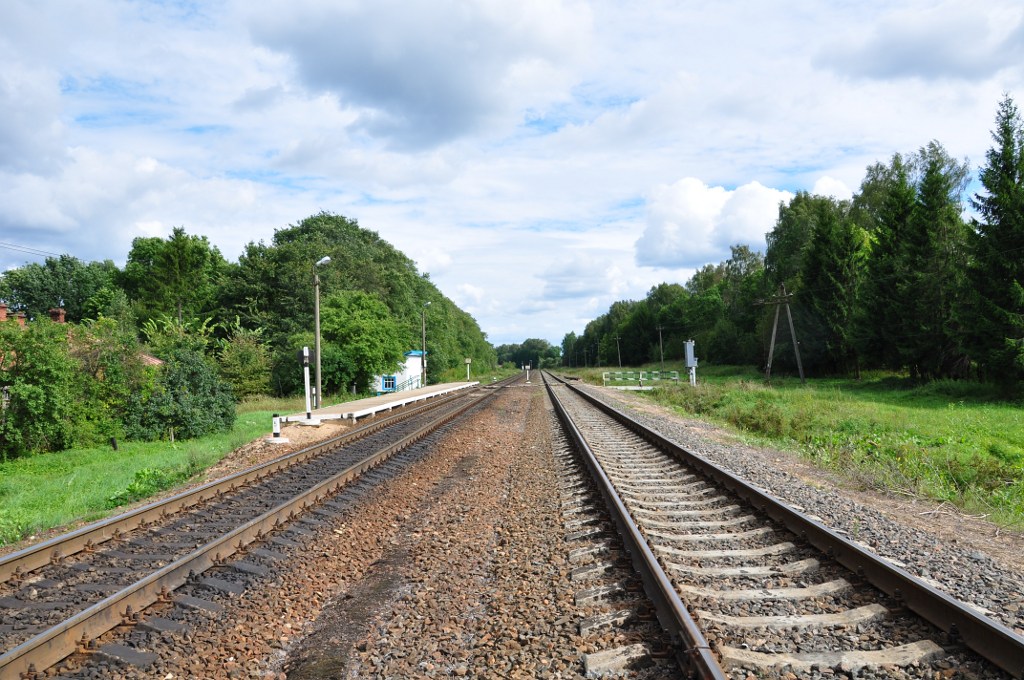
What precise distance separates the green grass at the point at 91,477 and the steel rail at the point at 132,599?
2639 mm

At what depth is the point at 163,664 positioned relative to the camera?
3.96 metres

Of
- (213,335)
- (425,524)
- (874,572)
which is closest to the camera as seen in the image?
(874,572)

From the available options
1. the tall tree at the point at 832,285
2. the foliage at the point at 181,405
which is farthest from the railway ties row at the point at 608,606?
the tall tree at the point at 832,285

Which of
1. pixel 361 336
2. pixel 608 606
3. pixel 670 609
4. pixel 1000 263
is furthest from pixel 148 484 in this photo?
pixel 1000 263

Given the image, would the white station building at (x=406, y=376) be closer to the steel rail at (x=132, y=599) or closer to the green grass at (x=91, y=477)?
the green grass at (x=91, y=477)

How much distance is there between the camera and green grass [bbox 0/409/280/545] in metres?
8.63

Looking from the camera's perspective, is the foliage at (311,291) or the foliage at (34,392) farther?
the foliage at (311,291)

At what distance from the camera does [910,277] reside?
35125 millimetres

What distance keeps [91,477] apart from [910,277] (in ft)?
124

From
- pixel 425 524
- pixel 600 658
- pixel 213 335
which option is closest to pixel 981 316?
pixel 425 524

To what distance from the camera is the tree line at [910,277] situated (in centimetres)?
2639

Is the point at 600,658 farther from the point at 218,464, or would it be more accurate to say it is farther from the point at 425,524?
the point at 218,464

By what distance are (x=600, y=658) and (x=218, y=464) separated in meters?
11.5

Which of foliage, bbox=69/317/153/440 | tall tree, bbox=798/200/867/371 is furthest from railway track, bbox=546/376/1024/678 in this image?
tall tree, bbox=798/200/867/371
